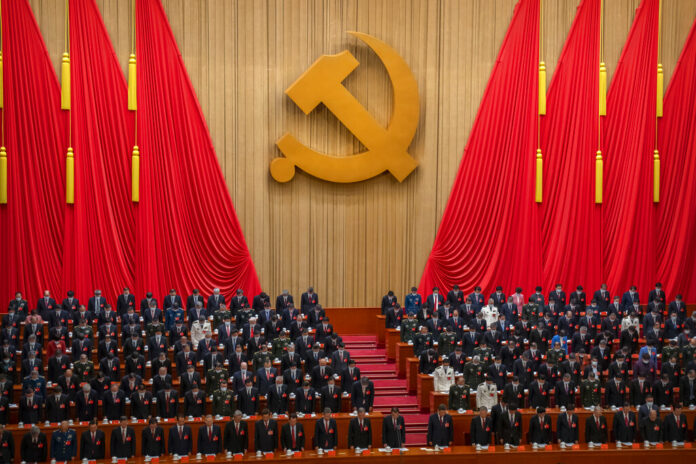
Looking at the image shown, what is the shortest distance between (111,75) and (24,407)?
246 inches

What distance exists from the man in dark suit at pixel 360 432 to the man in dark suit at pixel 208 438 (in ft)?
4.85

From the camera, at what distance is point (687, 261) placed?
54.5ft

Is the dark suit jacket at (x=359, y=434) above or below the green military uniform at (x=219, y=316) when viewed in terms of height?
below

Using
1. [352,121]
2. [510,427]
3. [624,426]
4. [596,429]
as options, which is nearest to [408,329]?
[510,427]

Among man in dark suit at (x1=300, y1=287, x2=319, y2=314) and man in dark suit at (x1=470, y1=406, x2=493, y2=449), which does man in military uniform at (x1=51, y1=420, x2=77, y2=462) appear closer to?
man in dark suit at (x1=470, y1=406, x2=493, y2=449)

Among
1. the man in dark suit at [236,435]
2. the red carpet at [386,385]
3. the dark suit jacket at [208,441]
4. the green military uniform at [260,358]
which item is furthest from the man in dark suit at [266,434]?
the green military uniform at [260,358]

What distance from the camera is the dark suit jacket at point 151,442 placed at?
1053 centimetres

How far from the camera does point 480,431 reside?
35.9 feet

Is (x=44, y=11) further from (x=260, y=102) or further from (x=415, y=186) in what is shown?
(x=415, y=186)

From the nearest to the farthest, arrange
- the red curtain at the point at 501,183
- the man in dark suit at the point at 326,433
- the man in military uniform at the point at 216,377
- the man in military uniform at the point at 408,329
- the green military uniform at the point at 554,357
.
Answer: the man in dark suit at the point at 326,433 → the man in military uniform at the point at 216,377 → the green military uniform at the point at 554,357 → the man in military uniform at the point at 408,329 → the red curtain at the point at 501,183

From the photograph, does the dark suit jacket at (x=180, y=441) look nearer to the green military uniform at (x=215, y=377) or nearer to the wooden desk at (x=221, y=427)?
the wooden desk at (x=221, y=427)

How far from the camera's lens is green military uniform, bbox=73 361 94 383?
39.1 ft

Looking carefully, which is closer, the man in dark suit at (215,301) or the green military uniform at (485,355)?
the green military uniform at (485,355)

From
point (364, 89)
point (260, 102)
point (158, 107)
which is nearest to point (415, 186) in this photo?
point (364, 89)
